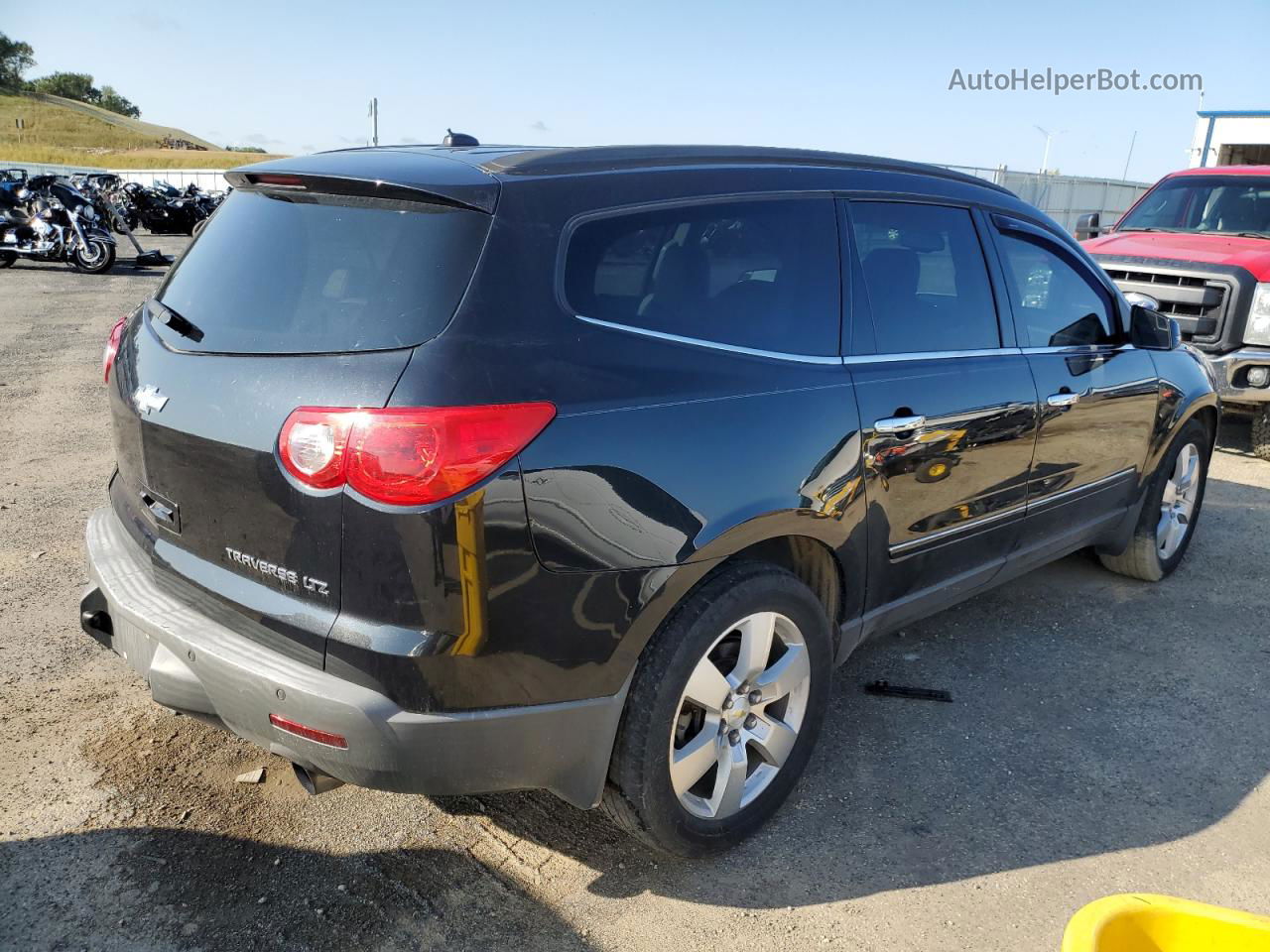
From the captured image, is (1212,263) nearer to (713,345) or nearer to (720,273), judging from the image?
(720,273)

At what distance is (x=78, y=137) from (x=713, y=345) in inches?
4227

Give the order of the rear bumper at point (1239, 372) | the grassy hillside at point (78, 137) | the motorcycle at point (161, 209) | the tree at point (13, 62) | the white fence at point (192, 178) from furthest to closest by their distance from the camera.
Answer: the tree at point (13, 62), the grassy hillside at point (78, 137), the white fence at point (192, 178), the motorcycle at point (161, 209), the rear bumper at point (1239, 372)

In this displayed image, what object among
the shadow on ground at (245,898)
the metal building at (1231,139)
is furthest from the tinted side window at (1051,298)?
the metal building at (1231,139)

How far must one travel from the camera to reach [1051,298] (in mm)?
3939

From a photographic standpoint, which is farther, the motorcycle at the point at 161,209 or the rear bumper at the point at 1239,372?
the motorcycle at the point at 161,209

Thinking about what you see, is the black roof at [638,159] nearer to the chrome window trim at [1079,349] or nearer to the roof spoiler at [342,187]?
the roof spoiler at [342,187]

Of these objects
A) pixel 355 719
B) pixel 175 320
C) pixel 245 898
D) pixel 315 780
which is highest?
pixel 175 320

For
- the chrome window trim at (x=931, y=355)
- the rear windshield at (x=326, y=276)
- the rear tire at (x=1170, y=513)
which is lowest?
the rear tire at (x=1170, y=513)

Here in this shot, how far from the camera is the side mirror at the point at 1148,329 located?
430cm

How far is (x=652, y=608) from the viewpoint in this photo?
238 cm

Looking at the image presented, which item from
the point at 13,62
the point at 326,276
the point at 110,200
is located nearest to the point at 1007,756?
the point at 326,276

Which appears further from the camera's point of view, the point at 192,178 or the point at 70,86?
the point at 70,86

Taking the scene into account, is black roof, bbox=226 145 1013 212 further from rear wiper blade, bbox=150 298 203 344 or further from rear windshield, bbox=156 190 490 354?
rear wiper blade, bbox=150 298 203 344

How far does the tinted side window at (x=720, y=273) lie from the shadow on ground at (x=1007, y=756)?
55.1 inches
